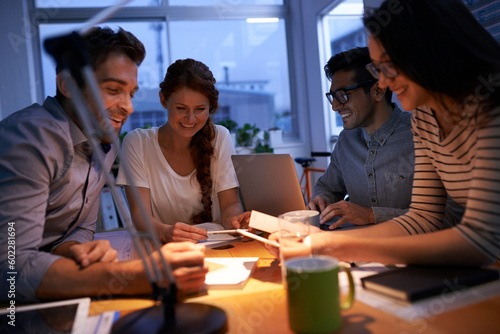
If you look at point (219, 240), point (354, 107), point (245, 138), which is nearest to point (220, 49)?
point (245, 138)

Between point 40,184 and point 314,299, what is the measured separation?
741mm

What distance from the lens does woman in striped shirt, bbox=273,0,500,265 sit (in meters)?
0.91

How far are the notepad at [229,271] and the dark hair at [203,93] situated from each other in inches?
29.9

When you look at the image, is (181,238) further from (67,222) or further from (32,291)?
(32,291)

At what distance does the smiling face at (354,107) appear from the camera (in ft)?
5.94

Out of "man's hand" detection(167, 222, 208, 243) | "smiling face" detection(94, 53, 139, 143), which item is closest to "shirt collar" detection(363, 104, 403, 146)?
"man's hand" detection(167, 222, 208, 243)

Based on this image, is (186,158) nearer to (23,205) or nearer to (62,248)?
(62,248)

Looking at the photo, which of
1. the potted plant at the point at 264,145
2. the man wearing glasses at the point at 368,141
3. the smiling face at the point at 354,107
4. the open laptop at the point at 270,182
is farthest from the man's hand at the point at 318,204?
the potted plant at the point at 264,145

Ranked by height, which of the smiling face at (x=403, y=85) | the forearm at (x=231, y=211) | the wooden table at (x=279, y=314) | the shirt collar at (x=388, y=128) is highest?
the smiling face at (x=403, y=85)

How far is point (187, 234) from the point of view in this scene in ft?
4.41

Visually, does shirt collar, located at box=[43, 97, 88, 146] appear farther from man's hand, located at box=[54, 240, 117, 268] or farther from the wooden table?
the wooden table

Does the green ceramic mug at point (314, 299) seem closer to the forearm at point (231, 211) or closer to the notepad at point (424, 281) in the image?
the notepad at point (424, 281)

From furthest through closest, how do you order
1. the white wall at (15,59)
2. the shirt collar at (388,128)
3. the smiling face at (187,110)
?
the white wall at (15,59), the smiling face at (187,110), the shirt collar at (388,128)

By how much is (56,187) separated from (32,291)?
1.06 feet
